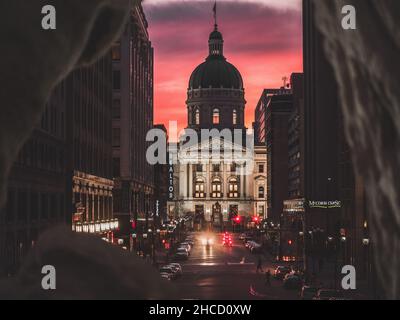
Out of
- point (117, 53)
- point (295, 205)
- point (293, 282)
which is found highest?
point (117, 53)

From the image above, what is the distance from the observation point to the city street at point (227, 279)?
44.4m

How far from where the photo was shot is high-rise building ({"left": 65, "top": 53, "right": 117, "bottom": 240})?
2057 inches

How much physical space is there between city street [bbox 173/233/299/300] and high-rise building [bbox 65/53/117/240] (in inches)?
279

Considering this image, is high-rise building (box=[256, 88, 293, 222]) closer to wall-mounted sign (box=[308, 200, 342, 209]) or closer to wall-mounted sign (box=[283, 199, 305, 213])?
wall-mounted sign (box=[283, 199, 305, 213])

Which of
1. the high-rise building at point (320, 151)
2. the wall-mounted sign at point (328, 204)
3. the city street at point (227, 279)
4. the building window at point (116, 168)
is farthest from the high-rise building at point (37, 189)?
the building window at point (116, 168)

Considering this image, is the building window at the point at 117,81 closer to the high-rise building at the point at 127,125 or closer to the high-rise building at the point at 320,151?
the high-rise building at the point at 127,125

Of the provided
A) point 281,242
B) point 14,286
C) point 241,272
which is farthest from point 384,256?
point 281,242

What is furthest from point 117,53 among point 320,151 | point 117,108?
point 320,151

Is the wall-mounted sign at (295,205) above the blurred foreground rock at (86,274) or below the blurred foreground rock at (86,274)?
above

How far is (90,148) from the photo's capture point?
6738 cm

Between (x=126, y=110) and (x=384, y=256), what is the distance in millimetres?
93252

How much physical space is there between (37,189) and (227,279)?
63.8ft

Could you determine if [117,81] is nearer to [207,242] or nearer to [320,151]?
[320,151]

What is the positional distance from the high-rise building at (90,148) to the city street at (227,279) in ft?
23.3
